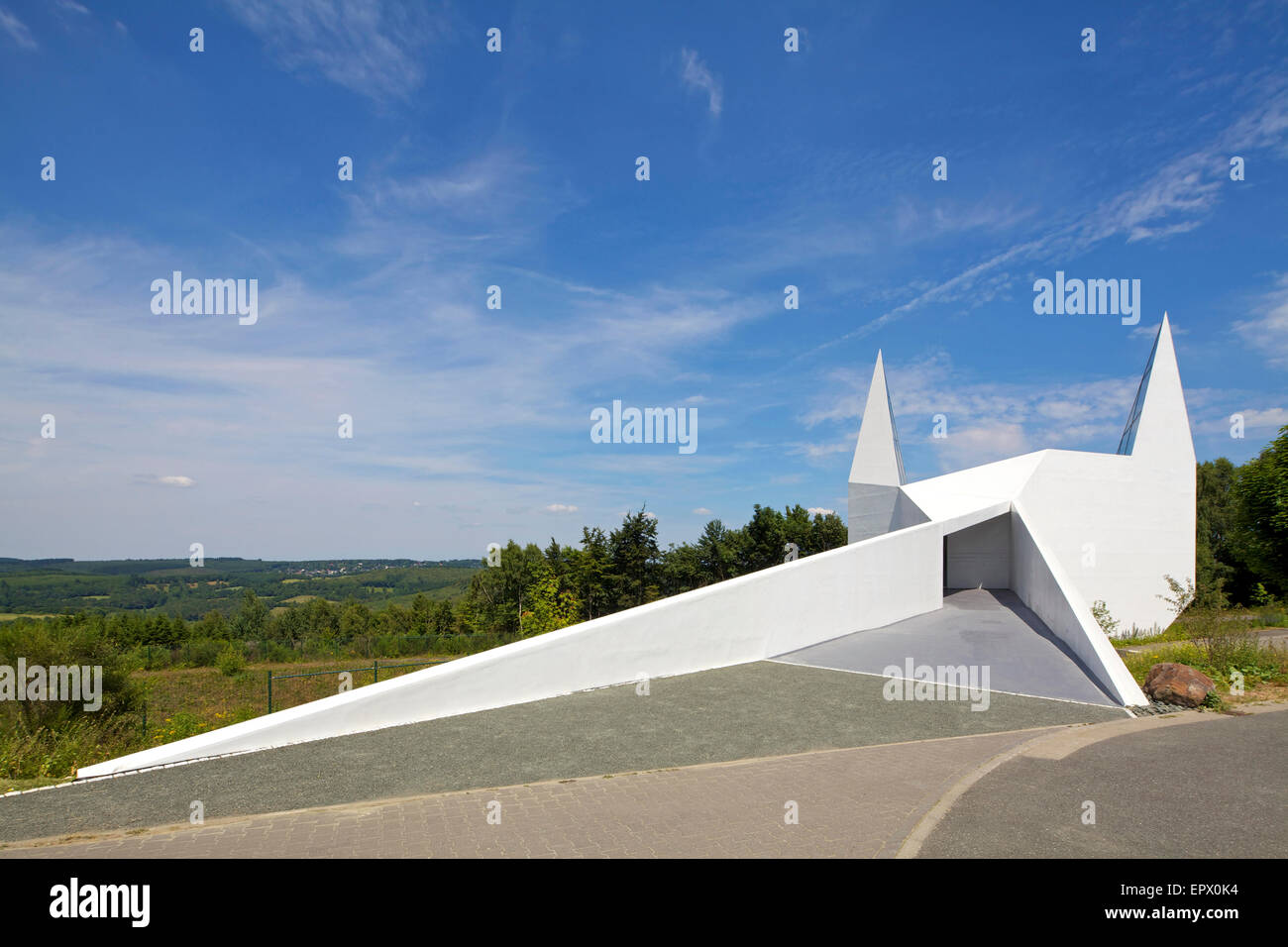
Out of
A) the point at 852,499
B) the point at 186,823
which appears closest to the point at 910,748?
the point at 186,823

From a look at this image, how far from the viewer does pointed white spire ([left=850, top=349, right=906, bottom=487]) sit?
24.2 m

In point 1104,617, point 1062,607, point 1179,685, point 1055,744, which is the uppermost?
point 1062,607

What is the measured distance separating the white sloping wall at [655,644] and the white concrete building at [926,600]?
0.02m

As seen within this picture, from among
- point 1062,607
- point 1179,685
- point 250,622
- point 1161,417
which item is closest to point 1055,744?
point 1179,685

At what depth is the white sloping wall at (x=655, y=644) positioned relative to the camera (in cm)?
743

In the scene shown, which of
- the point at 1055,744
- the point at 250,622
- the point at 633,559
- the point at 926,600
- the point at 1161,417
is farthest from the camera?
the point at 250,622

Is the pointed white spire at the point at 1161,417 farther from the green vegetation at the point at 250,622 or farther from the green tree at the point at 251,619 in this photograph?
the green tree at the point at 251,619

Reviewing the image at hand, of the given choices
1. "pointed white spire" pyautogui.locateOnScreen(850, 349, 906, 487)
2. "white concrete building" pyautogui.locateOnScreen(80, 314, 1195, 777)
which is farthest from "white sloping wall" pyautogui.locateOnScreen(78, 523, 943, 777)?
"pointed white spire" pyautogui.locateOnScreen(850, 349, 906, 487)

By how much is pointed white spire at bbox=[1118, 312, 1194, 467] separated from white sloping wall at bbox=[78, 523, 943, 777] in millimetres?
9886

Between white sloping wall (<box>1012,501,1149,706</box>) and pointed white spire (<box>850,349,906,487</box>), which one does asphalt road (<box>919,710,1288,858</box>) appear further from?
pointed white spire (<box>850,349,906,487</box>)

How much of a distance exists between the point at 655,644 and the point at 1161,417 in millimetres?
18686

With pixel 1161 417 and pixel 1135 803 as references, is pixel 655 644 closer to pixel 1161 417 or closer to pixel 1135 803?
pixel 1135 803

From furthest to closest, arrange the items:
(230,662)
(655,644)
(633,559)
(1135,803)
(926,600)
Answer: (633,559) → (230,662) → (926,600) → (655,644) → (1135,803)

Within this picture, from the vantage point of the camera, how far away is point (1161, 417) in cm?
2077
